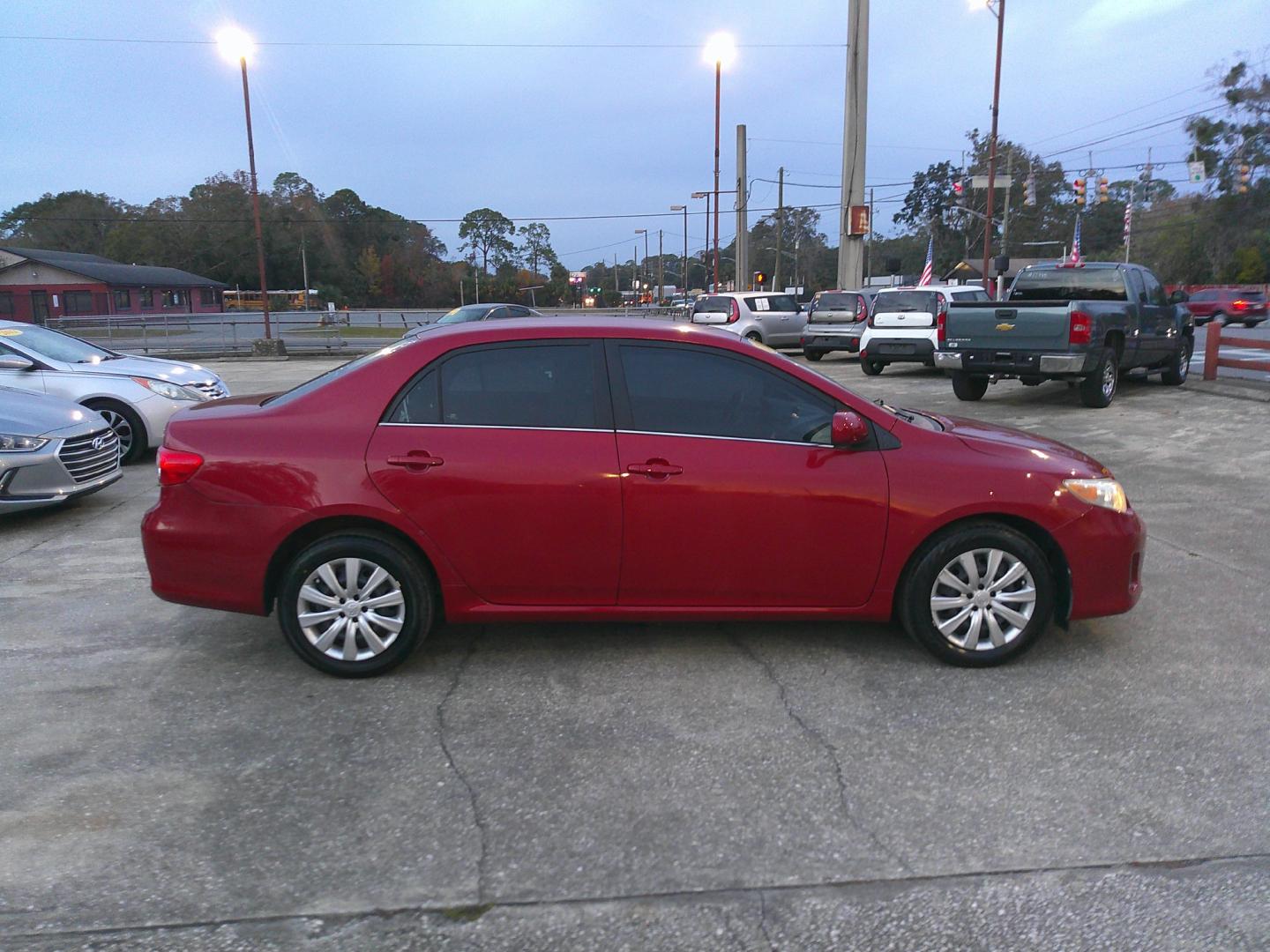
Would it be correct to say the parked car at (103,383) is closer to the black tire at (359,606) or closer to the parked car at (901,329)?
the black tire at (359,606)

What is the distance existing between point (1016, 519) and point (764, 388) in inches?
51.4

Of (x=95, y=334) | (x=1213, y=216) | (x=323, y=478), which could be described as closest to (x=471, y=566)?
(x=323, y=478)

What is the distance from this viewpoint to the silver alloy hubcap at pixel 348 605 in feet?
14.0

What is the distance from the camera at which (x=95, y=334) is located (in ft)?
123

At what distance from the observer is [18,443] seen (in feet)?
23.6

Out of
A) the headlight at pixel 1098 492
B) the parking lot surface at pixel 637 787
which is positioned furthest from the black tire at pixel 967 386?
the headlight at pixel 1098 492

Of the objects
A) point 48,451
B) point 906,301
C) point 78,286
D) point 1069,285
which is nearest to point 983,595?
point 48,451

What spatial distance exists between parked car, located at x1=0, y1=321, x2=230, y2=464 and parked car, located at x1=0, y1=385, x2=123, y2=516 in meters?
1.39

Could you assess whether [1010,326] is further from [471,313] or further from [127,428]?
[471,313]

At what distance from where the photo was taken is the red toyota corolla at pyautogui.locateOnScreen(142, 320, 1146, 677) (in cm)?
427

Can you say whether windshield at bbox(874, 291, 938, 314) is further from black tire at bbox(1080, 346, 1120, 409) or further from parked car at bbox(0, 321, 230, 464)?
parked car at bbox(0, 321, 230, 464)

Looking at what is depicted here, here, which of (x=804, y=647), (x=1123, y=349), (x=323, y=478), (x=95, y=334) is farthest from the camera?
(x=95, y=334)

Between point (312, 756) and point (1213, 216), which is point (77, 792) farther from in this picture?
point (1213, 216)

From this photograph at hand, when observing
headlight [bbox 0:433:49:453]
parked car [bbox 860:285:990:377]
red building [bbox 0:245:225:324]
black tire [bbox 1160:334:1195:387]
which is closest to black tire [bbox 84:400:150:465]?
headlight [bbox 0:433:49:453]
